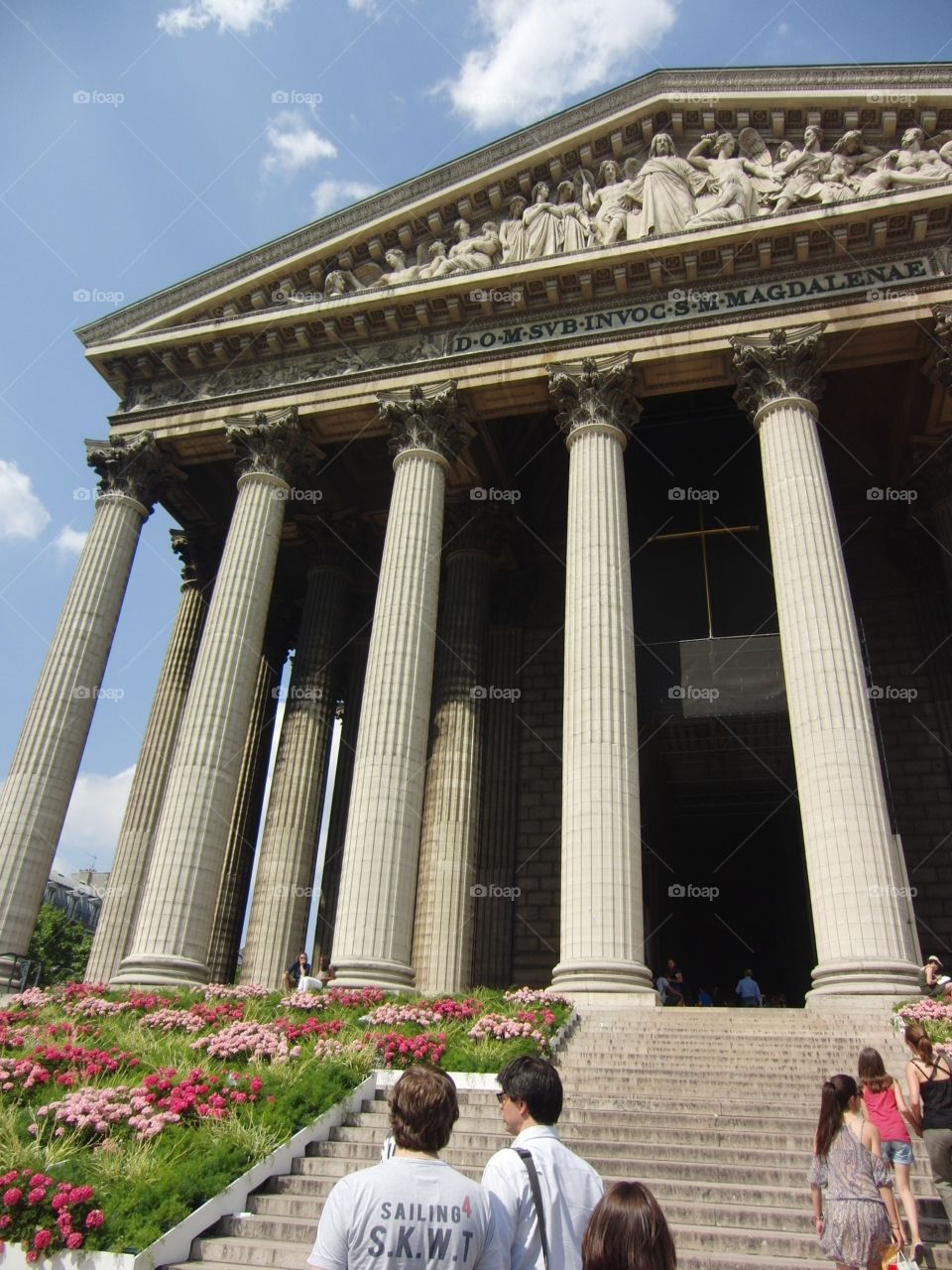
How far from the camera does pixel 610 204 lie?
24672 millimetres

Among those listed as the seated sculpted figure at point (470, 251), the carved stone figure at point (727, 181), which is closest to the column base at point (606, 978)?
the carved stone figure at point (727, 181)

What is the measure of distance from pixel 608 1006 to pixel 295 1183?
793cm

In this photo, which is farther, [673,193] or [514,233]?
[514,233]

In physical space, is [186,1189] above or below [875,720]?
below

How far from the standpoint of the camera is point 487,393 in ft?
78.0

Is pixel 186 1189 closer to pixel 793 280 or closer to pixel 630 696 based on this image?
pixel 630 696

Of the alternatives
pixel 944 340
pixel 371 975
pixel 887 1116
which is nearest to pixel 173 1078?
pixel 371 975

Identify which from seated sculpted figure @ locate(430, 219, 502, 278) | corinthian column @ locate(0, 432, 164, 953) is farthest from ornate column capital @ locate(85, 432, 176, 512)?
seated sculpted figure @ locate(430, 219, 502, 278)

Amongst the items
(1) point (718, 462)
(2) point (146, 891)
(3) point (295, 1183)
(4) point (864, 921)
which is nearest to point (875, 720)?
(1) point (718, 462)

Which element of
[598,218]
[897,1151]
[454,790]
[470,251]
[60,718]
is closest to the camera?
[897,1151]

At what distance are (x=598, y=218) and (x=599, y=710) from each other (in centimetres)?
1376

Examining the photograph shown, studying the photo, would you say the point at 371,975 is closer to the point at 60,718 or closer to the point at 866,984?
the point at 866,984

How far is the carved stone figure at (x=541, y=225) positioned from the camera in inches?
972

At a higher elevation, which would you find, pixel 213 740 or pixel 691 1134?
pixel 213 740
